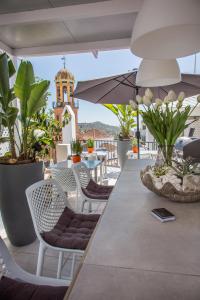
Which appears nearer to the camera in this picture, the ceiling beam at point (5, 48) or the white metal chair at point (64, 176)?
the white metal chair at point (64, 176)

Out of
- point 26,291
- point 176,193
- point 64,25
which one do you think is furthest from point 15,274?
point 64,25

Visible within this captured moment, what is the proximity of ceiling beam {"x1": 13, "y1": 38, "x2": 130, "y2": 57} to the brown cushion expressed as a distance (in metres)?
3.57

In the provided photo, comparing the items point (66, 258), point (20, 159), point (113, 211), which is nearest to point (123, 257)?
point (113, 211)

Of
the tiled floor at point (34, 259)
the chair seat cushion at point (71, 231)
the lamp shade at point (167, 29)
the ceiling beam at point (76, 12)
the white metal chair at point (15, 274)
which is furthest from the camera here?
the ceiling beam at point (76, 12)

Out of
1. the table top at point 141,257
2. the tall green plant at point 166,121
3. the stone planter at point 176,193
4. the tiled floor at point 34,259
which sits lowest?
the tiled floor at point 34,259

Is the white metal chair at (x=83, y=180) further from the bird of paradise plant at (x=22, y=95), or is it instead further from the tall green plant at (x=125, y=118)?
the tall green plant at (x=125, y=118)

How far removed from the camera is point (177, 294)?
63cm

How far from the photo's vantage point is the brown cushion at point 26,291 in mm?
945

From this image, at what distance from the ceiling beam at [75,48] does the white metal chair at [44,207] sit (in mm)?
2808

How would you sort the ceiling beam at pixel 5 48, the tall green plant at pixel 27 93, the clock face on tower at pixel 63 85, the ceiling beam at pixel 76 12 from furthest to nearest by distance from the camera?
the clock face on tower at pixel 63 85 → the ceiling beam at pixel 5 48 → the ceiling beam at pixel 76 12 → the tall green plant at pixel 27 93

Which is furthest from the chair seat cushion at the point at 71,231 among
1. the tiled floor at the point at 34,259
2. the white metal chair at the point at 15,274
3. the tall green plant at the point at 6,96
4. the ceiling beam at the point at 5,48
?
the ceiling beam at the point at 5,48

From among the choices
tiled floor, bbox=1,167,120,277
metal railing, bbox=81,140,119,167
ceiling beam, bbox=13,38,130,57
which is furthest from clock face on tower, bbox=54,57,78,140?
tiled floor, bbox=1,167,120,277

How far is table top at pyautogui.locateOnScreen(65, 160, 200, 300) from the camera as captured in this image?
2.11ft

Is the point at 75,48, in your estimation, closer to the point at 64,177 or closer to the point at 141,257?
the point at 64,177
